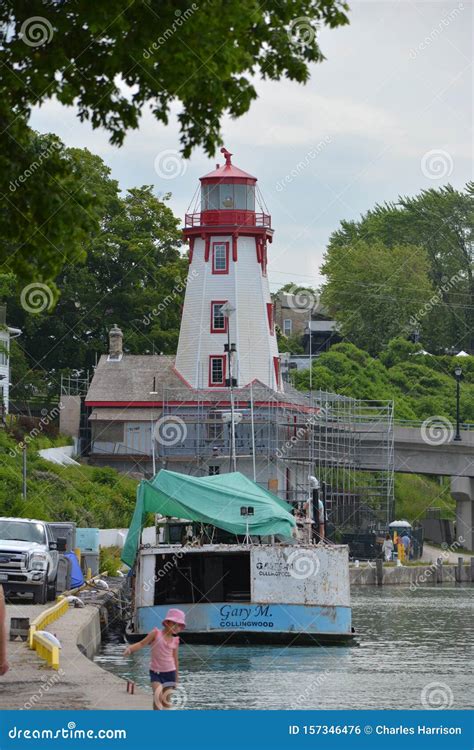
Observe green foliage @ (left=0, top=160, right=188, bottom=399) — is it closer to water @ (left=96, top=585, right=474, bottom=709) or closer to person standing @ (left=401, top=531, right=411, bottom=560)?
person standing @ (left=401, top=531, right=411, bottom=560)

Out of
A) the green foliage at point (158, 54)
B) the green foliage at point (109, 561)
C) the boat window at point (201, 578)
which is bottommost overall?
the boat window at point (201, 578)

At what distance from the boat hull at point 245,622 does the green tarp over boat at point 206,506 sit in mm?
2394

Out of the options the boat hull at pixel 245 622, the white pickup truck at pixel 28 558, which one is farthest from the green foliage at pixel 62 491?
the boat hull at pixel 245 622

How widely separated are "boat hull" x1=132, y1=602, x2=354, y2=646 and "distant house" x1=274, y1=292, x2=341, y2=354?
102 meters

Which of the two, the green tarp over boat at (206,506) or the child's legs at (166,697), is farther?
the green tarp over boat at (206,506)

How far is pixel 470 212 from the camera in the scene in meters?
153

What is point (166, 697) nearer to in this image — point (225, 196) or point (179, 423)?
point (179, 423)

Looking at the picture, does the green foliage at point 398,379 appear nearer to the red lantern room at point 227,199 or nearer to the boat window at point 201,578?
the red lantern room at point 227,199

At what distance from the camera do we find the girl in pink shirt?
20953 millimetres

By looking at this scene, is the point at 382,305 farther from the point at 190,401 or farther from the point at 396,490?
the point at 190,401

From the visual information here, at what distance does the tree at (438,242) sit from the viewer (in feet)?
471

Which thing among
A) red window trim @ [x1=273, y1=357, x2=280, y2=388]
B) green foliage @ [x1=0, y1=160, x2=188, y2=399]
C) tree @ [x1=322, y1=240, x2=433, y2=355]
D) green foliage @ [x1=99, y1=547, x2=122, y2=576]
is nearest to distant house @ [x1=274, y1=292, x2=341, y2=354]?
tree @ [x1=322, y1=240, x2=433, y2=355]

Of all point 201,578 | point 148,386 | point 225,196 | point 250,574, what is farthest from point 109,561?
point 225,196
